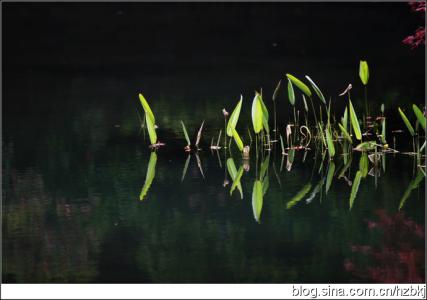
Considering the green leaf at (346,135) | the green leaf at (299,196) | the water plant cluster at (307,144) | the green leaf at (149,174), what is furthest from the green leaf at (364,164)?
the green leaf at (149,174)

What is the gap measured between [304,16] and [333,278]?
1372 centimetres

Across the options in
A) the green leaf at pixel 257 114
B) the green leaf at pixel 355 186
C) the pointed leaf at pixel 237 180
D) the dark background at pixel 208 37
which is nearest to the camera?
the green leaf at pixel 355 186

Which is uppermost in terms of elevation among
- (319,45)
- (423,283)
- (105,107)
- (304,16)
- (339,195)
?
(304,16)

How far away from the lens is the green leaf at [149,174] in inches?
207

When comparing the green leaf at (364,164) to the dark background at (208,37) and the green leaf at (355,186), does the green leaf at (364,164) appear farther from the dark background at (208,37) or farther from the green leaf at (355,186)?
the dark background at (208,37)

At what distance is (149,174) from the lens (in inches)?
227

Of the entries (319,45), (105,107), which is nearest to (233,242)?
(105,107)

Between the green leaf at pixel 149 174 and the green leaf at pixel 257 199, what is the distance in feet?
2.03

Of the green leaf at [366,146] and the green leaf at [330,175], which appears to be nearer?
the green leaf at [330,175]

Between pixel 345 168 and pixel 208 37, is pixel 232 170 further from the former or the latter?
pixel 208 37

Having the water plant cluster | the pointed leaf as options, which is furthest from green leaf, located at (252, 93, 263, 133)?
the pointed leaf

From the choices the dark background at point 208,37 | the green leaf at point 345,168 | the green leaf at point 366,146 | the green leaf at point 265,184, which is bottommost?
the green leaf at point 265,184

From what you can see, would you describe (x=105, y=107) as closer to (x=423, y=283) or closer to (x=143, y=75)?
(x=143, y=75)

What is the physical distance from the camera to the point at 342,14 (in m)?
17.4
